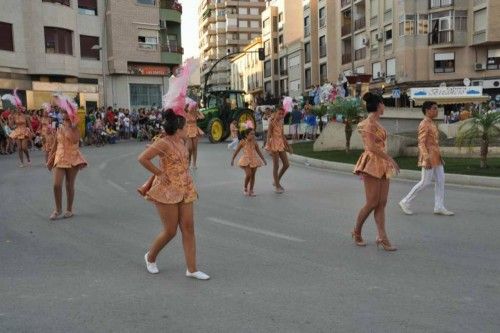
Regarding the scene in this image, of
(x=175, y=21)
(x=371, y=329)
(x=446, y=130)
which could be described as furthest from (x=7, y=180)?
(x=175, y=21)

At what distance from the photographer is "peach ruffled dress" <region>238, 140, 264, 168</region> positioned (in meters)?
11.2

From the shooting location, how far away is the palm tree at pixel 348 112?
1906cm

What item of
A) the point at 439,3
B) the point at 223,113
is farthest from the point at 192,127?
the point at 439,3

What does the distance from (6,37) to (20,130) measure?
835 inches

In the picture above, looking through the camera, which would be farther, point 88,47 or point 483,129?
point 88,47

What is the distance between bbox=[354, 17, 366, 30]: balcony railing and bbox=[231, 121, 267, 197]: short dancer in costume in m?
47.1

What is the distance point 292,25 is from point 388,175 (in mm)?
75073

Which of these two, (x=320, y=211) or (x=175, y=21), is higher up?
(x=175, y=21)

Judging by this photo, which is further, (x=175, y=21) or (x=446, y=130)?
(x=175, y=21)

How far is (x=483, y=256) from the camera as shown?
6277 mm

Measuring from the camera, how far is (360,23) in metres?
56.1

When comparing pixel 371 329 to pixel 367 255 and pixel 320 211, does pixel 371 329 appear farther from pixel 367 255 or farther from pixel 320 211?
pixel 320 211

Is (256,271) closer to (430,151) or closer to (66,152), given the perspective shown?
(430,151)

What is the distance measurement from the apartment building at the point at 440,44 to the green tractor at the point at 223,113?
22934 mm
